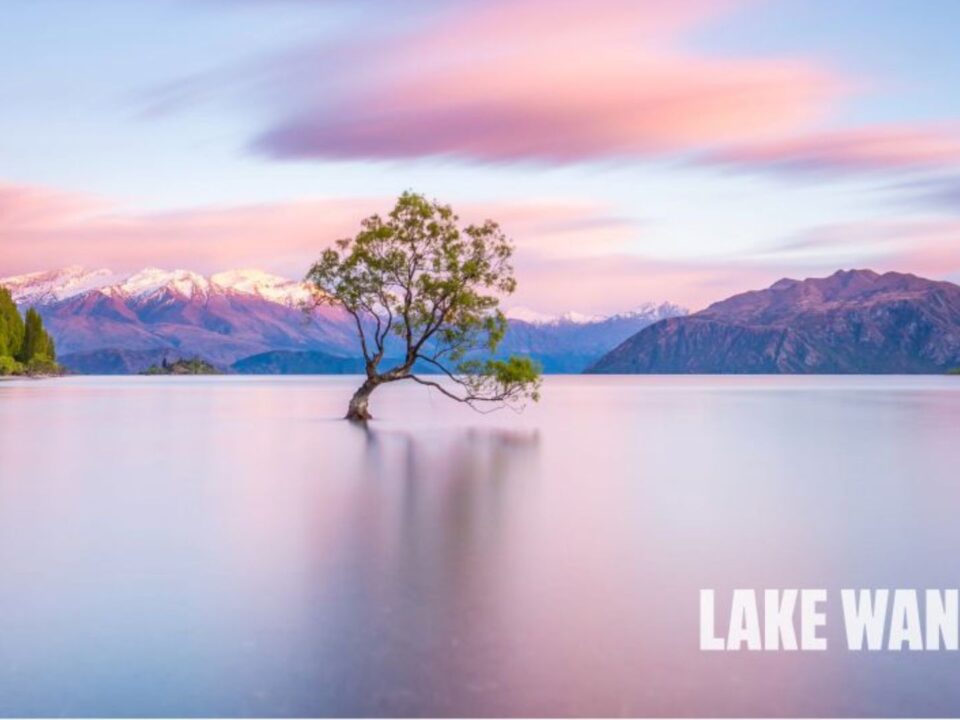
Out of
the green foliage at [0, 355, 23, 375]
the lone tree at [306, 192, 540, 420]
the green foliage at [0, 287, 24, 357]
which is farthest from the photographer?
the green foliage at [0, 355, 23, 375]

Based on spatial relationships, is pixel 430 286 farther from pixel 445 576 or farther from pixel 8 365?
pixel 8 365

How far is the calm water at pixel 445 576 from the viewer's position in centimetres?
1073

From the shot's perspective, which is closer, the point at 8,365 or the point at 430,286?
the point at 430,286

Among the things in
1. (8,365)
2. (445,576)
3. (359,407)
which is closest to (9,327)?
(8,365)

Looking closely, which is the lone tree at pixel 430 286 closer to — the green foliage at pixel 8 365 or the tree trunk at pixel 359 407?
the tree trunk at pixel 359 407

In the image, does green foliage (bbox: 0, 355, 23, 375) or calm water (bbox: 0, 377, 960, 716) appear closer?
calm water (bbox: 0, 377, 960, 716)

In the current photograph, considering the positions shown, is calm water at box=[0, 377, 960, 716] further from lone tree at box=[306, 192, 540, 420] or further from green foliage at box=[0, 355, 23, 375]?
green foliage at box=[0, 355, 23, 375]

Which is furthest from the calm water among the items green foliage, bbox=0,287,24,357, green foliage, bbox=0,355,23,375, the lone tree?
green foliage, bbox=0,355,23,375

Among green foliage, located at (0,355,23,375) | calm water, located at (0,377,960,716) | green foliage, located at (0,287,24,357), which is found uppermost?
green foliage, located at (0,287,24,357)

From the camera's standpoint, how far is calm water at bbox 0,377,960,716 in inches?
422

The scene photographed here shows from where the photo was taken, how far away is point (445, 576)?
1670 centimetres

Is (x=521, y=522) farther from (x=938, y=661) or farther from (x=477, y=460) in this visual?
(x=477, y=460)

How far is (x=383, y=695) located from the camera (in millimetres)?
10523

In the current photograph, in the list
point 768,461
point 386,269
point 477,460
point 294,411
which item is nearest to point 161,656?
point 477,460
